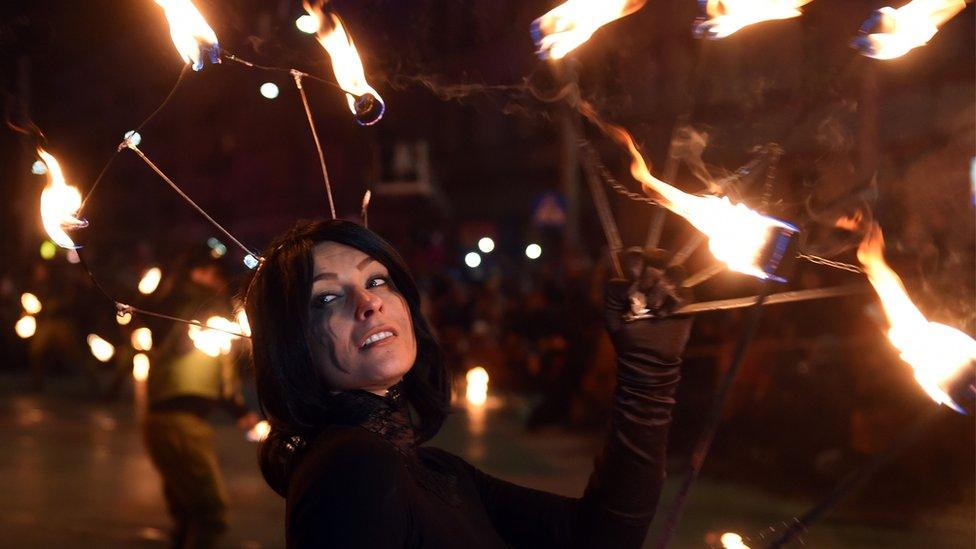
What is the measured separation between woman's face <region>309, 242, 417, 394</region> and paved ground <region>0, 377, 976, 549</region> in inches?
188

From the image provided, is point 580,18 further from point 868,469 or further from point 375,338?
point 868,469

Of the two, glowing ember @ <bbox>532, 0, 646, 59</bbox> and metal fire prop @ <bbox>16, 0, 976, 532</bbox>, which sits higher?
glowing ember @ <bbox>532, 0, 646, 59</bbox>

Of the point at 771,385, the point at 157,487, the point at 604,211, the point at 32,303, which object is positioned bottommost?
the point at 604,211

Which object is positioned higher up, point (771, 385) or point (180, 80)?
point (771, 385)

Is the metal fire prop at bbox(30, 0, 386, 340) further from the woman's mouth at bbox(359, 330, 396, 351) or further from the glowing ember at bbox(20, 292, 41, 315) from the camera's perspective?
the glowing ember at bbox(20, 292, 41, 315)

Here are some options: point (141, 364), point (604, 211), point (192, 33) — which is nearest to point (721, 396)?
point (604, 211)

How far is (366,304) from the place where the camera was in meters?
2.37

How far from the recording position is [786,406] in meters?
9.48

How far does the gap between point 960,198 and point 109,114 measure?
24.3 metres

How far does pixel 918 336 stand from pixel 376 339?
104 centimetres

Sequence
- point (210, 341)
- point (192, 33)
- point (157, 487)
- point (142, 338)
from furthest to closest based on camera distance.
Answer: point (157, 487) → point (142, 338) → point (210, 341) → point (192, 33)

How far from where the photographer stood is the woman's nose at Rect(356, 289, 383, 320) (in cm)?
236

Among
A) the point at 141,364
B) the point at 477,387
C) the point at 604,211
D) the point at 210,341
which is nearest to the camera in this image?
the point at 604,211

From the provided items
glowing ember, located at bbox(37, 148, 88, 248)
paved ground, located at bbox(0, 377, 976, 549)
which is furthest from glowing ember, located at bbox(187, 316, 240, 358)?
glowing ember, located at bbox(37, 148, 88, 248)
